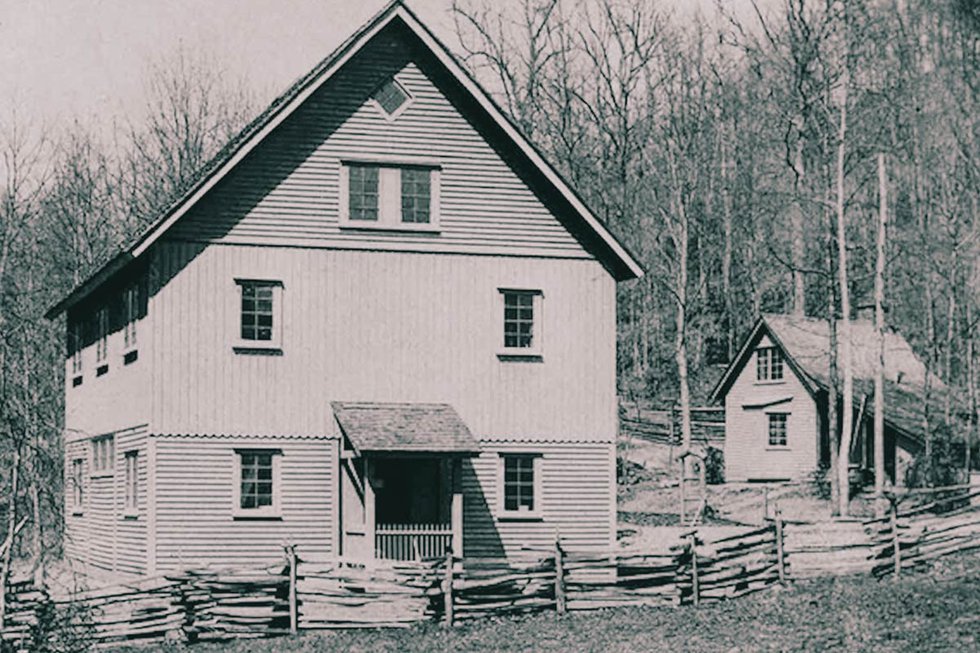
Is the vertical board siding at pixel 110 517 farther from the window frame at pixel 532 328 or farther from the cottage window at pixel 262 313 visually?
the window frame at pixel 532 328

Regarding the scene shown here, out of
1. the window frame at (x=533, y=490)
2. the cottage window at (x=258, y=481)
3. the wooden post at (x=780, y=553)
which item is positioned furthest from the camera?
the window frame at (x=533, y=490)

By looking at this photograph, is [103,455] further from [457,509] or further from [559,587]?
[559,587]

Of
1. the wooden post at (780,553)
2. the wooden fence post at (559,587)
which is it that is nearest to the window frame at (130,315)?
the wooden fence post at (559,587)

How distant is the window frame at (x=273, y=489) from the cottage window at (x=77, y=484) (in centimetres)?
857

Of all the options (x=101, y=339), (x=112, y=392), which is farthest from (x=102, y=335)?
(x=112, y=392)

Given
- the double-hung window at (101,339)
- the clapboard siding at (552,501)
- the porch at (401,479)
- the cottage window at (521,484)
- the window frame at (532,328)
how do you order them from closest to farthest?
the porch at (401,479)
the clapboard siding at (552,501)
the cottage window at (521,484)
the window frame at (532,328)
the double-hung window at (101,339)

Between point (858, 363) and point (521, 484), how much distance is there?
2849 cm

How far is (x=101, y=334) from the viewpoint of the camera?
34.7 m

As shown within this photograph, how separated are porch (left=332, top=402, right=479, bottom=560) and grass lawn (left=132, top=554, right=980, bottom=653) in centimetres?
522

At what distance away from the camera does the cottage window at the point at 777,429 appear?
57.7 metres

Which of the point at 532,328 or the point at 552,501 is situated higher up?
the point at 532,328

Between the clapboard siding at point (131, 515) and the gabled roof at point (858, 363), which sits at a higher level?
the gabled roof at point (858, 363)

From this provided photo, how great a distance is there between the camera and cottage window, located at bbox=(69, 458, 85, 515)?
36.8m

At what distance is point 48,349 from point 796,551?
3813 cm
